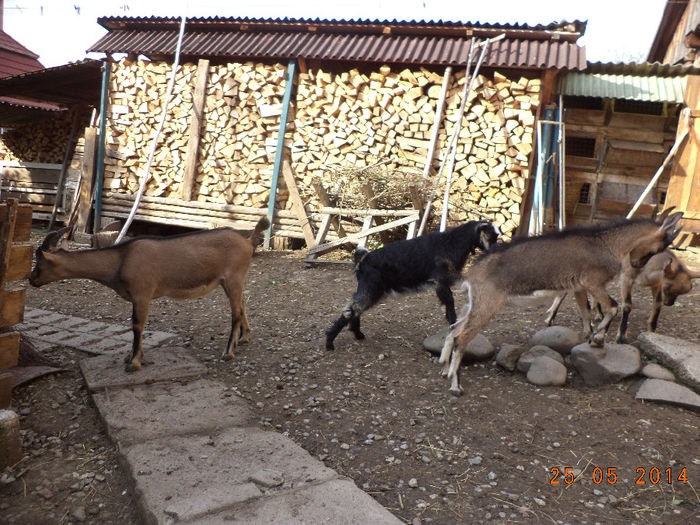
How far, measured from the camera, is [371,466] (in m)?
3.35

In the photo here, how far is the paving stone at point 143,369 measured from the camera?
425cm

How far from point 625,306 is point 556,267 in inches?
52.4

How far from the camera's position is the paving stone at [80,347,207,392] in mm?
4250

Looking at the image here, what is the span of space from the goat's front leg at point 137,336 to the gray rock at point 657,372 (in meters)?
4.25

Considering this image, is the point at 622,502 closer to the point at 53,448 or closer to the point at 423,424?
the point at 423,424

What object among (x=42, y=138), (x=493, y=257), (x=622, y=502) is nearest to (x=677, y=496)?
(x=622, y=502)

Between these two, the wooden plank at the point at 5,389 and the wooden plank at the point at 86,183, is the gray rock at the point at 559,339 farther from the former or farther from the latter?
the wooden plank at the point at 86,183

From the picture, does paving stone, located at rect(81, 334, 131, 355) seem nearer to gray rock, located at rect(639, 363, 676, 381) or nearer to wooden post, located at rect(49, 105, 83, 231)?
gray rock, located at rect(639, 363, 676, 381)

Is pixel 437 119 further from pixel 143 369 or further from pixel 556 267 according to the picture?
pixel 143 369

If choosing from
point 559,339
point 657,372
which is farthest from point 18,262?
point 657,372

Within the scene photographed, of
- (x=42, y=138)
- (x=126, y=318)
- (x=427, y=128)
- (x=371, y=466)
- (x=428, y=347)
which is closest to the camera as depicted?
(x=371, y=466)

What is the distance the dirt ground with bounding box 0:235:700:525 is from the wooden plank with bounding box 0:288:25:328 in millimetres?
650

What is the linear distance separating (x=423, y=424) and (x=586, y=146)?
1018 cm

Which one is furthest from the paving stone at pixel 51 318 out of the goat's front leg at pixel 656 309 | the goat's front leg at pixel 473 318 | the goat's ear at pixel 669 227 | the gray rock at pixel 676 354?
the goat's front leg at pixel 656 309
